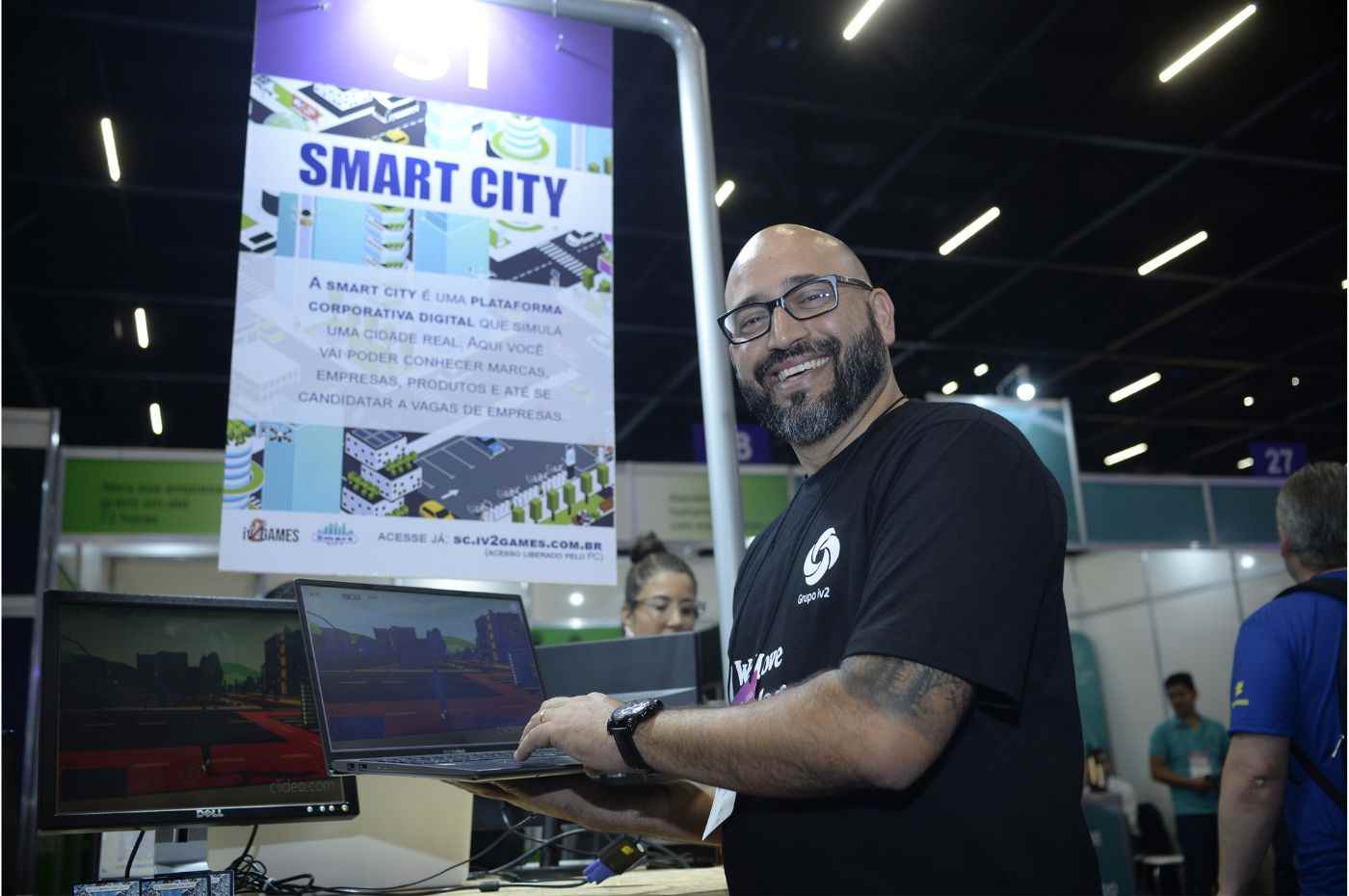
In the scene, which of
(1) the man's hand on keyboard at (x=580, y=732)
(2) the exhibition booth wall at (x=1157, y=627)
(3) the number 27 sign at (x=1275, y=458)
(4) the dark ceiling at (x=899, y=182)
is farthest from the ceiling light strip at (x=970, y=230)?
(1) the man's hand on keyboard at (x=580, y=732)

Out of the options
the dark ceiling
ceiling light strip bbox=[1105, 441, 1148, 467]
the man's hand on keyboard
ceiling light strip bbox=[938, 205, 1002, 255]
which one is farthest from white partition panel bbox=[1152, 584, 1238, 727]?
the man's hand on keyboard

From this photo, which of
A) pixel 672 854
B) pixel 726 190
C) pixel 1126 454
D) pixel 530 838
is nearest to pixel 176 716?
pixel 530 838

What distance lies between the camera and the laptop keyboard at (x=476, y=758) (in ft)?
4.91

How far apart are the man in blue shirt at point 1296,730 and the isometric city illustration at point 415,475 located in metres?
1.51

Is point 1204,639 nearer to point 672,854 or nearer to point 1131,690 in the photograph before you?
point 1131,690

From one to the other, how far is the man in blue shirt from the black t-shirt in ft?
4.86

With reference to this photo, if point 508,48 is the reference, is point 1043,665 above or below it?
below

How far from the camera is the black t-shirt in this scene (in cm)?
116

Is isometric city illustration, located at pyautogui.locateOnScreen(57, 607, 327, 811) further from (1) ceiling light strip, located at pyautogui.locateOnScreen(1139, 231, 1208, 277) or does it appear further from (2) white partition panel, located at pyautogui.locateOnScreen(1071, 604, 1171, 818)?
(2) white partition panel, located at pyautogui.locateOnScreen(1071, 604, 1171, 818)

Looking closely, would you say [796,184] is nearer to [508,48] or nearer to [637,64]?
[637,64]

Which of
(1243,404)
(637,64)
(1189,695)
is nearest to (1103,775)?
(1189,695)

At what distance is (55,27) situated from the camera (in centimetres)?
593

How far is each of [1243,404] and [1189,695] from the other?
632cm

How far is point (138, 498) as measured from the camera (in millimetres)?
7410
